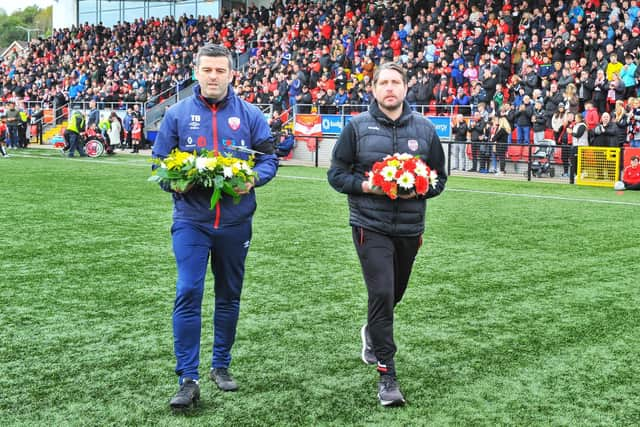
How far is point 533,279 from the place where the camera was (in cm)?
780

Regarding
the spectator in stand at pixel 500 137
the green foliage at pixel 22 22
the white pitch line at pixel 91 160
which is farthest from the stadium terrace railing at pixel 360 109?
the green foliage at pixel 22 22

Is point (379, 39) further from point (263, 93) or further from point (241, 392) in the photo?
point (241, 392)

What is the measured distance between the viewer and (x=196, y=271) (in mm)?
4426

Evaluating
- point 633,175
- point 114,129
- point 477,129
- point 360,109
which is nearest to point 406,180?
point 633,175

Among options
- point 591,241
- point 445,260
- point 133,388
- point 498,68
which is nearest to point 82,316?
point 133,388

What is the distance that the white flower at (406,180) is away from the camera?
14.3 feet

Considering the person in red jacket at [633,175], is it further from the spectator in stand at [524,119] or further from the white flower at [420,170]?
the white flower at [420,170]

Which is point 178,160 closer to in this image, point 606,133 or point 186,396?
point 186,396

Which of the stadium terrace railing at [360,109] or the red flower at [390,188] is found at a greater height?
the stadium terrace railing at [360,109]

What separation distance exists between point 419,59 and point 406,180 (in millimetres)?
22085

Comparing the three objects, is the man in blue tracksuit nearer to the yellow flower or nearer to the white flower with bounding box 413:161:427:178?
the yellow flower

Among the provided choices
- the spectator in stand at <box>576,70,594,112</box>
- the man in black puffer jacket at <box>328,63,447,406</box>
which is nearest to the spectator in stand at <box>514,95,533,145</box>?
the spectator in stand at <box>576,70,594,112</box>

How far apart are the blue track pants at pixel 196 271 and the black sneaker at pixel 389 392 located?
1.02 meters

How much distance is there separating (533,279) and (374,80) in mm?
3876
